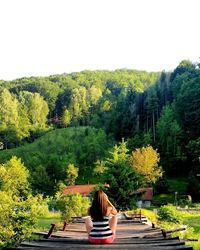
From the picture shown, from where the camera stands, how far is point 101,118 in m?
83.8

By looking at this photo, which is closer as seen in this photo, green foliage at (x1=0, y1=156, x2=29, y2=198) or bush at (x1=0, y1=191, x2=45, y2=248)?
bush at (x1=0, y1=191, x2=45, y2=248)

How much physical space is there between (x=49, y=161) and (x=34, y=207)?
4292 centimetres

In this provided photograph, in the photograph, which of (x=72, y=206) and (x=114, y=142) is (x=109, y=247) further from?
(x=114, y=142)

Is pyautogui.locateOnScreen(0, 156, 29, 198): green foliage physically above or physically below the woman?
below

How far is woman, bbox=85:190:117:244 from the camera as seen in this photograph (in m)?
6.75

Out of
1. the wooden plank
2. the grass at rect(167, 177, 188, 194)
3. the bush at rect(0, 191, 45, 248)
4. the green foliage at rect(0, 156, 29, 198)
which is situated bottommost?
the grass at rect(167, 177, 188, 194)

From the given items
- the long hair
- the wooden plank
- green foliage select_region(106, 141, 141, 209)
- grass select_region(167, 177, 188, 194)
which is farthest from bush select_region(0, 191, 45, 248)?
grass select_region(167, 177, 188, 194)

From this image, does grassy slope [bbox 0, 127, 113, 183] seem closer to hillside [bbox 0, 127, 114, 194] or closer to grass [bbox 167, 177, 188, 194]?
hillside [bbox 0, 127, 114, 194]

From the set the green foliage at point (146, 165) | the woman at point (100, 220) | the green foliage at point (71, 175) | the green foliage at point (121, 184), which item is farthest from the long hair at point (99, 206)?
the green foliage at point (71, 175)

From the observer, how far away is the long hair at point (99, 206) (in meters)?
6.72

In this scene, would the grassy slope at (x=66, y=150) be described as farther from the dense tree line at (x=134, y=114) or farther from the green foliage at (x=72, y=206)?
the green foliage at (x=72, y=206)

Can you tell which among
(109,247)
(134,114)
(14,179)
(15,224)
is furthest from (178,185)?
(109,247)

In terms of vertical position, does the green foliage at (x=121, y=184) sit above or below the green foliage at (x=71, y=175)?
above

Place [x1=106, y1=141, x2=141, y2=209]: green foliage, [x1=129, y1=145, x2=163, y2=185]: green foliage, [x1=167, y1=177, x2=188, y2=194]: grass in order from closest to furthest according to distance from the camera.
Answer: [x1=106, y1=141, x2=141, y2=209]: green foliage → [x1=129, y1=145, x2=163, y2=185]: green foliage → [x1=167, y1=177, x2=188, y2=194]: grass
